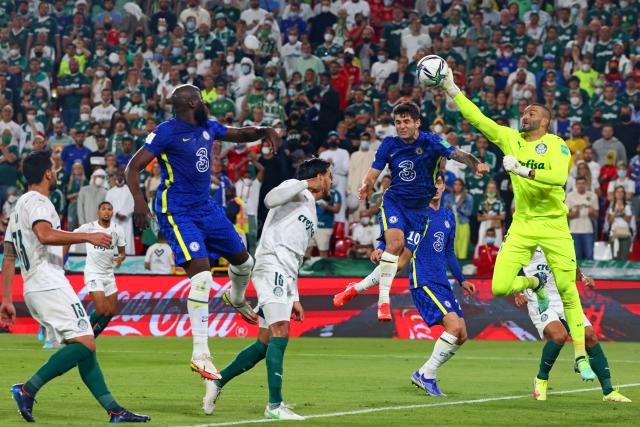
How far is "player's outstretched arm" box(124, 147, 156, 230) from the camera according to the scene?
11.6m

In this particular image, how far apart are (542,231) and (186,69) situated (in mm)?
19612

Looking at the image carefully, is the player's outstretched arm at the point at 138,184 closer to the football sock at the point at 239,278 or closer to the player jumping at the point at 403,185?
the football sock at the point at 239,278

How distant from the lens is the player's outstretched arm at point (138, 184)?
11.6 m

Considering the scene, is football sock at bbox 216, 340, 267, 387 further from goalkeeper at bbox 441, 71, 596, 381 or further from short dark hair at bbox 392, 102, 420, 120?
short dark hair at bbox 392, 102, 420, 120

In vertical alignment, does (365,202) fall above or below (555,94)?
below

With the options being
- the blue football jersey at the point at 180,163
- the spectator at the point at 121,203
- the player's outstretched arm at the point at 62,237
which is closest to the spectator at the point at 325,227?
the spectator at the point at 121,203

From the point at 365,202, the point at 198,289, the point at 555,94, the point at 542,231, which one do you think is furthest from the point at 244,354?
the point at 555,94

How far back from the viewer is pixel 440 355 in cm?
1366

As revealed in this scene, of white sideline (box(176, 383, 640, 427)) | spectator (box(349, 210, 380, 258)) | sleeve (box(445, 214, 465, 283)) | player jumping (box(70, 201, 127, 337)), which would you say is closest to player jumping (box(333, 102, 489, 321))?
sleeve (box(445, 214, 465, 283))

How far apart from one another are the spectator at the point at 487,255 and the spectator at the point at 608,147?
2912 mm

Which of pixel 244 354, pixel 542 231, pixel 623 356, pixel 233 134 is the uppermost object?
pixel 233 134

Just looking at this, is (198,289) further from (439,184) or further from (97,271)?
(97,271)

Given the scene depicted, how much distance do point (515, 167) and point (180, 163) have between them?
3240 millimetres

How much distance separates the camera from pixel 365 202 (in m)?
26.3
